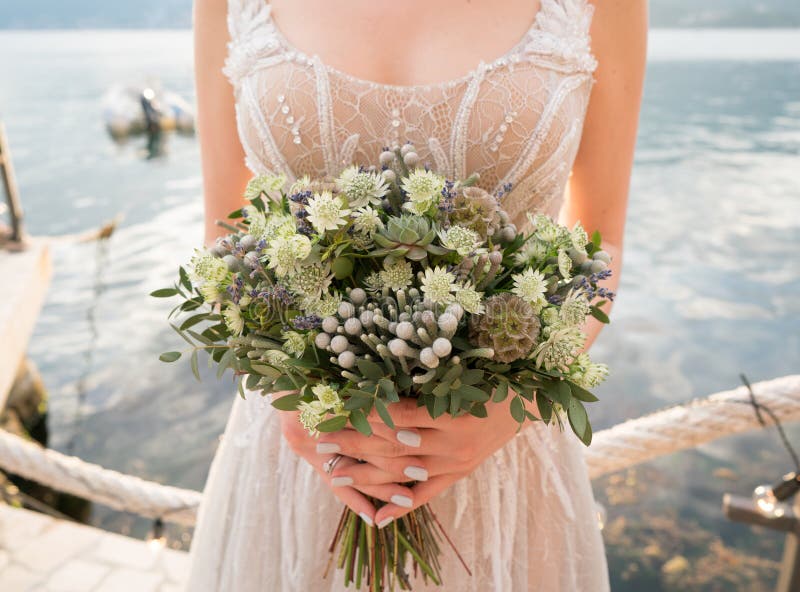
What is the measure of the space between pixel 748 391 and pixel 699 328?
1036 cm

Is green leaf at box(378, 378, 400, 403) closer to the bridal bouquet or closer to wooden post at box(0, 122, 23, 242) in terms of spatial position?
the bridal bouquet

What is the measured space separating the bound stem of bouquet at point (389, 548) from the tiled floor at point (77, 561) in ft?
6.00

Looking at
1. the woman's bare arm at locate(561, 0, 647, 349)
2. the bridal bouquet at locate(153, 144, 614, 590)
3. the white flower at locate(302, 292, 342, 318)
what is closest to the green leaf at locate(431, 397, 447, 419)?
the bridal bouquet at locate(153, 144, 614, 590)

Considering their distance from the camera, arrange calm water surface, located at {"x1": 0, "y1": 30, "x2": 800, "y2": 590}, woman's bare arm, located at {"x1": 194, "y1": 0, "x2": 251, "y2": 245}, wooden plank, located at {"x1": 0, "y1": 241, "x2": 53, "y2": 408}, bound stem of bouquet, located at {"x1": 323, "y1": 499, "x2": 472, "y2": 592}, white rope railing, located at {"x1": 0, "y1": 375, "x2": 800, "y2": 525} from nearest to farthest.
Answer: bound stem of bouquet, located at {"x1": 323, "y1": 499, "x2": 472, "y2": 592}
woman's bare arm, located at {"x1": 194, "y1": 0, "x2": 251, "y2": 245}
white rope railing, located at {"x1": 0, "y1": 375, "x2": 800, "y2": 525}
wooden plank, located at {"x1": 0, "y1": 241, "x2": 53, "y2": 408}
calm water surface, located at {"x1": 0, "y1": 30, "x2": 800, "y2": 590}

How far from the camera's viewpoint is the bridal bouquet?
0.84m

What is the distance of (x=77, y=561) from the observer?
113 inches

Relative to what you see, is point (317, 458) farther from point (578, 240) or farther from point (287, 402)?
point (578, 240)

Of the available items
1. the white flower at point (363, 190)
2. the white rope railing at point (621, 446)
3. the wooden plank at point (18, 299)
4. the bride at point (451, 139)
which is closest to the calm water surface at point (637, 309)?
the wooden plank at point (18, 299)

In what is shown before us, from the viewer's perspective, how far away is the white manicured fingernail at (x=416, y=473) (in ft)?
3.51

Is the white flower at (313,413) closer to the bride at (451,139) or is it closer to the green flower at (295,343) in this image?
the green flower at (295,343)

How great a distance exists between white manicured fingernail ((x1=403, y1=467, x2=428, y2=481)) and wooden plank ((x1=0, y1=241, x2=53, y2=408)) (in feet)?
14.2

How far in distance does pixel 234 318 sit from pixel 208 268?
9 centimetres

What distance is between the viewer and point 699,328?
11.2 metres

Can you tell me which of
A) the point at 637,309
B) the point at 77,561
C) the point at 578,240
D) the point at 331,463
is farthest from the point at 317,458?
the point at 637,309
